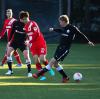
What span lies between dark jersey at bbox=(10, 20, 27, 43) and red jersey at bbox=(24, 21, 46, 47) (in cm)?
70

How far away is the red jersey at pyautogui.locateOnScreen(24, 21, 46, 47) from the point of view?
14766 millimetres

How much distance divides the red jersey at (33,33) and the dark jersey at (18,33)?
701mm

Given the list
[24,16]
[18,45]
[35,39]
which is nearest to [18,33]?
[18,45]

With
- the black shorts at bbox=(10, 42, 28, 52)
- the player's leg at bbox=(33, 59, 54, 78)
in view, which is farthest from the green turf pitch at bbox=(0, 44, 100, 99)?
the black shorts at bbox=(10, 42, 28, 52)

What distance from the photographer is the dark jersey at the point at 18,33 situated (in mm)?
15555

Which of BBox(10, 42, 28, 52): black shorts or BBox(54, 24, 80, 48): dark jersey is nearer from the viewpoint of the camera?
BBox(54, 24, 80, 48): dark jersey

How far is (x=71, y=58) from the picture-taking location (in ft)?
70.5

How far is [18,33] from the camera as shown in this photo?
15.7 metres

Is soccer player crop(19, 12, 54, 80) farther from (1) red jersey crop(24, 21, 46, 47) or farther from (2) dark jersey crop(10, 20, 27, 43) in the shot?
(2) dark jersey crop(10, 20, 27, 43)
